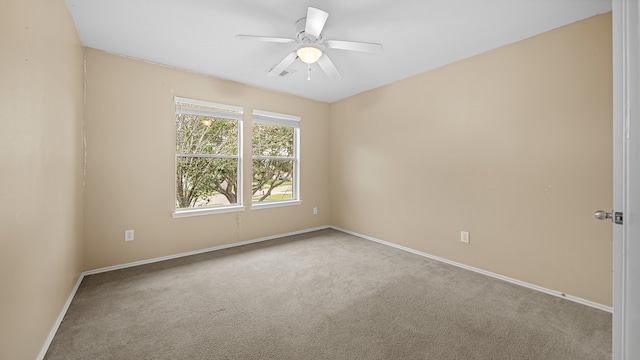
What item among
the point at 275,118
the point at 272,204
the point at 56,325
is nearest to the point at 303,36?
the point at 275,118

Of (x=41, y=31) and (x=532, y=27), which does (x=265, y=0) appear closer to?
(x=41, y=31)

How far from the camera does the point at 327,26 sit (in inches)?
90.9

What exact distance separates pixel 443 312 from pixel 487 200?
140 cm

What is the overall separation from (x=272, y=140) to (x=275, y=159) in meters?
0.32

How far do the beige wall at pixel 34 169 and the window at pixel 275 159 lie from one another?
2.21 meters

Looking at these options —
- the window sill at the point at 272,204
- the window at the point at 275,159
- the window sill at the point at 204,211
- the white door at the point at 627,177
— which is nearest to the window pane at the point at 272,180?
the window at the point at 275,159

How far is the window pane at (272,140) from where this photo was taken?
408 centimetres

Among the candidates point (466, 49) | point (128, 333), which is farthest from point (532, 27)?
point (128, 333)

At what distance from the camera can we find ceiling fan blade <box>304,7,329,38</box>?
1776mm

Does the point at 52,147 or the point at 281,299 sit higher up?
the point at 52,147

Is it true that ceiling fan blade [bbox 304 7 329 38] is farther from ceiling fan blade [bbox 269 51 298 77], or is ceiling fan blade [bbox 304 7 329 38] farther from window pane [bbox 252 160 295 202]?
window pane [bbox 252 160 295 202]

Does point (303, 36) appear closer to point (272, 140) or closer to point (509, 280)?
point (272, 140)

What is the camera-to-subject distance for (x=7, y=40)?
1.16m

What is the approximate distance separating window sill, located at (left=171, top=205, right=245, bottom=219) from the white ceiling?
1.88 metres
